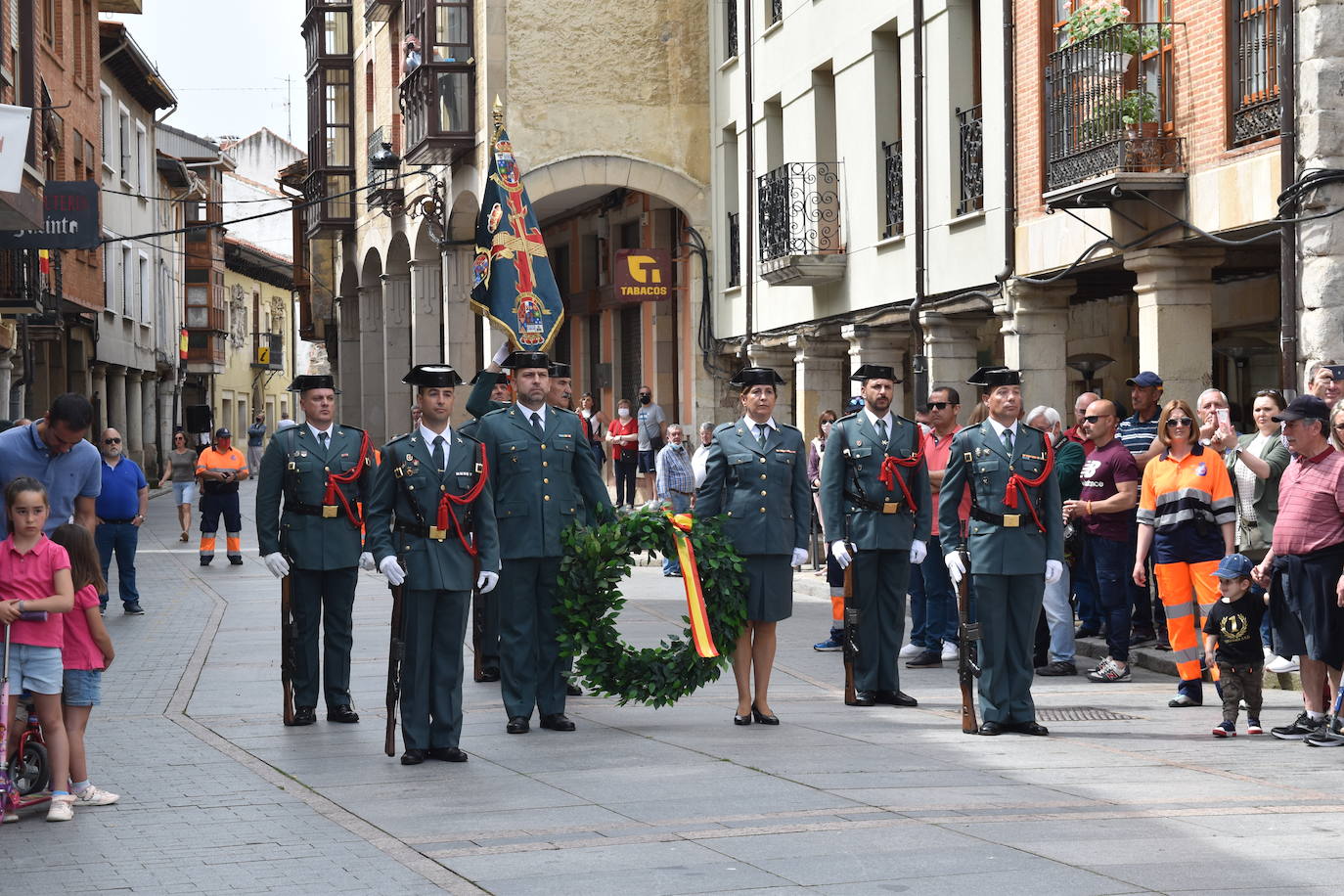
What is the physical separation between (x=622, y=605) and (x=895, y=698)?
6.66ft

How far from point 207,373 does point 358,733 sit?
65.9 m

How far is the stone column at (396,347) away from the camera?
4272 centimetres

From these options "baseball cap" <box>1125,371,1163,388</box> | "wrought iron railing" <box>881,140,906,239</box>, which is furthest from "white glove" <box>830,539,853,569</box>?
"wrought iron railing" <box>881,140,906,239</box>

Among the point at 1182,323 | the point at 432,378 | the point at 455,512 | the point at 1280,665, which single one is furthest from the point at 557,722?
the point at 1182,323

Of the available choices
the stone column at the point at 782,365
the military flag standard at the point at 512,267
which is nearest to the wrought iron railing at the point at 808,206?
the stone column at the point at 782,365

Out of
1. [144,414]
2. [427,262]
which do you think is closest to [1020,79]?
[427,262]

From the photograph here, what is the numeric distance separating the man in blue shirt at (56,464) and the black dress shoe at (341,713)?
1.70 m

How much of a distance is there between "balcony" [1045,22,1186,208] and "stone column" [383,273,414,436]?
27533mm

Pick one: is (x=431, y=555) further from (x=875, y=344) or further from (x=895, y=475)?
(x=875, y=344)

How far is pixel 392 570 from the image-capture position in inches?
360

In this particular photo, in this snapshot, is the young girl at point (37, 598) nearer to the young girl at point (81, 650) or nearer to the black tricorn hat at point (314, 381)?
the young girl at point (81, 650)

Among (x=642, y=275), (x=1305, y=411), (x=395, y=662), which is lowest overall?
(x=395, y=662)

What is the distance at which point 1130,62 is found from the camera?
16484 millimetres

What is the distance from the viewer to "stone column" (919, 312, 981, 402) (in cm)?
2183
